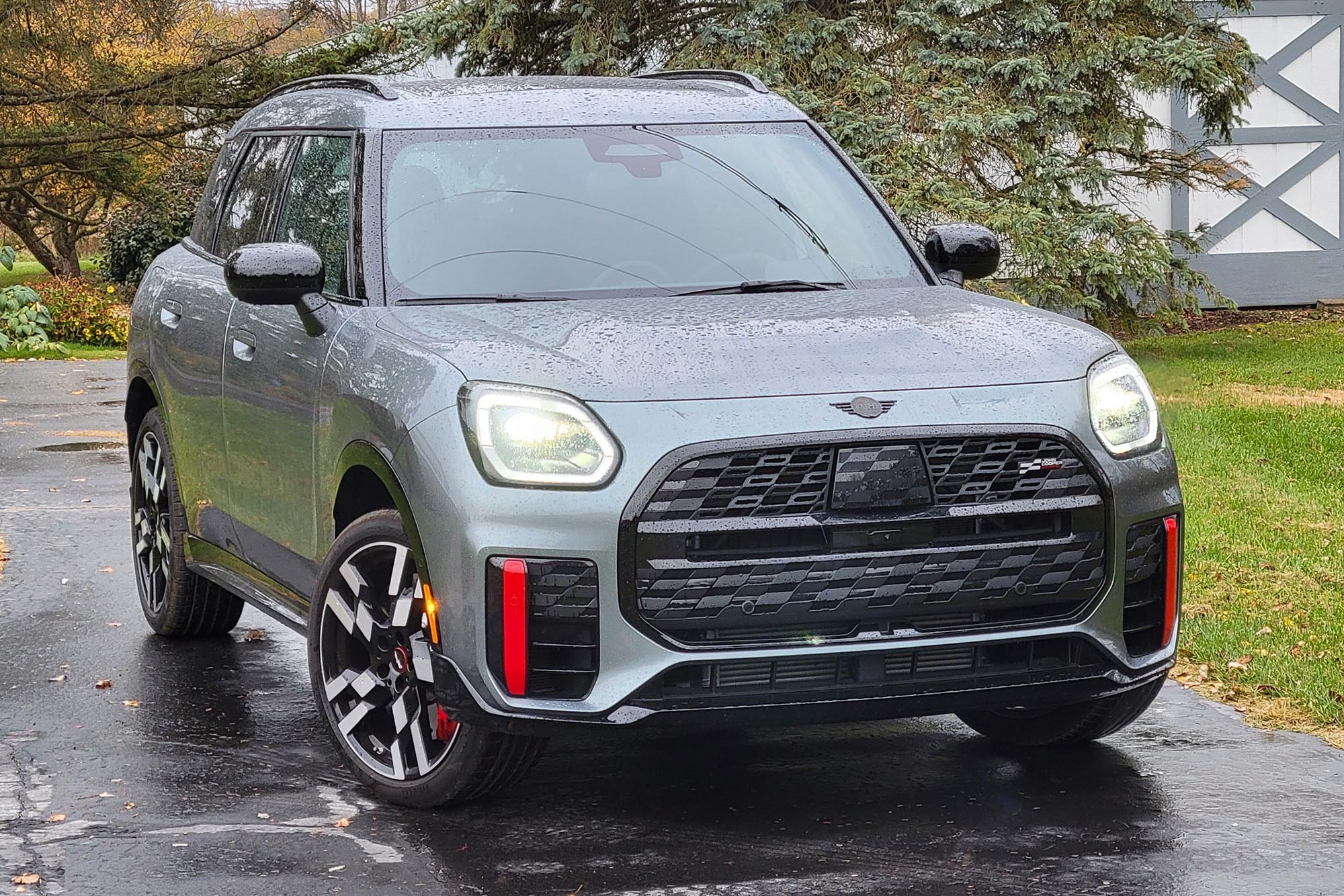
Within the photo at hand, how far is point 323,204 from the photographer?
598cm

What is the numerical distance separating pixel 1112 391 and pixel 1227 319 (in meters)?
19.4

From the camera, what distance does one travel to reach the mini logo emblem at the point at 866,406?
14.7 ft

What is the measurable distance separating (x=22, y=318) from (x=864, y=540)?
19115 millimetres

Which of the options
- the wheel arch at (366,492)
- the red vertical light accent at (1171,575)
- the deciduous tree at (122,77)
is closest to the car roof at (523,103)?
the wheel arch at (366,492)

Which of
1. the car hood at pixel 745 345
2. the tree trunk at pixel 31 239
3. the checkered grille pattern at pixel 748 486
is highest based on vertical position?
the car hood at pixel 745 345

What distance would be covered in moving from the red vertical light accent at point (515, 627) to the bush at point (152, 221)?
2331 centimetres

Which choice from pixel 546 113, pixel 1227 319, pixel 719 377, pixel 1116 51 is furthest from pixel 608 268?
pixel 1227 319

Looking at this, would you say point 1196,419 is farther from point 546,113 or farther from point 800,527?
point 800,527

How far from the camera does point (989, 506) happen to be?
4504mm

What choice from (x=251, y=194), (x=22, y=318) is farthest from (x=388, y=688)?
(x=22, y=318)

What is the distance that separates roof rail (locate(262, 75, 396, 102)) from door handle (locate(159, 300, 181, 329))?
0.91m

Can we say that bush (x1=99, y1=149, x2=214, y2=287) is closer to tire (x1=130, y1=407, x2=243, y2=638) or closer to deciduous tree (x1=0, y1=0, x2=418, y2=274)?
deciduous tree (x1=0, y1=0, x2=418, y2=274)

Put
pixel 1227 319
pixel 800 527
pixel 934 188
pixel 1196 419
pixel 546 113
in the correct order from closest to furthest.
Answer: pixel 800 527
pixel 546 113
pixel 1196 419
pixel 934 188
pixel 1227 319

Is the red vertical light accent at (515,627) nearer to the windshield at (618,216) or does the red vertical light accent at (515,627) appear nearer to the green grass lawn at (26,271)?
the windshield at (618,216)
